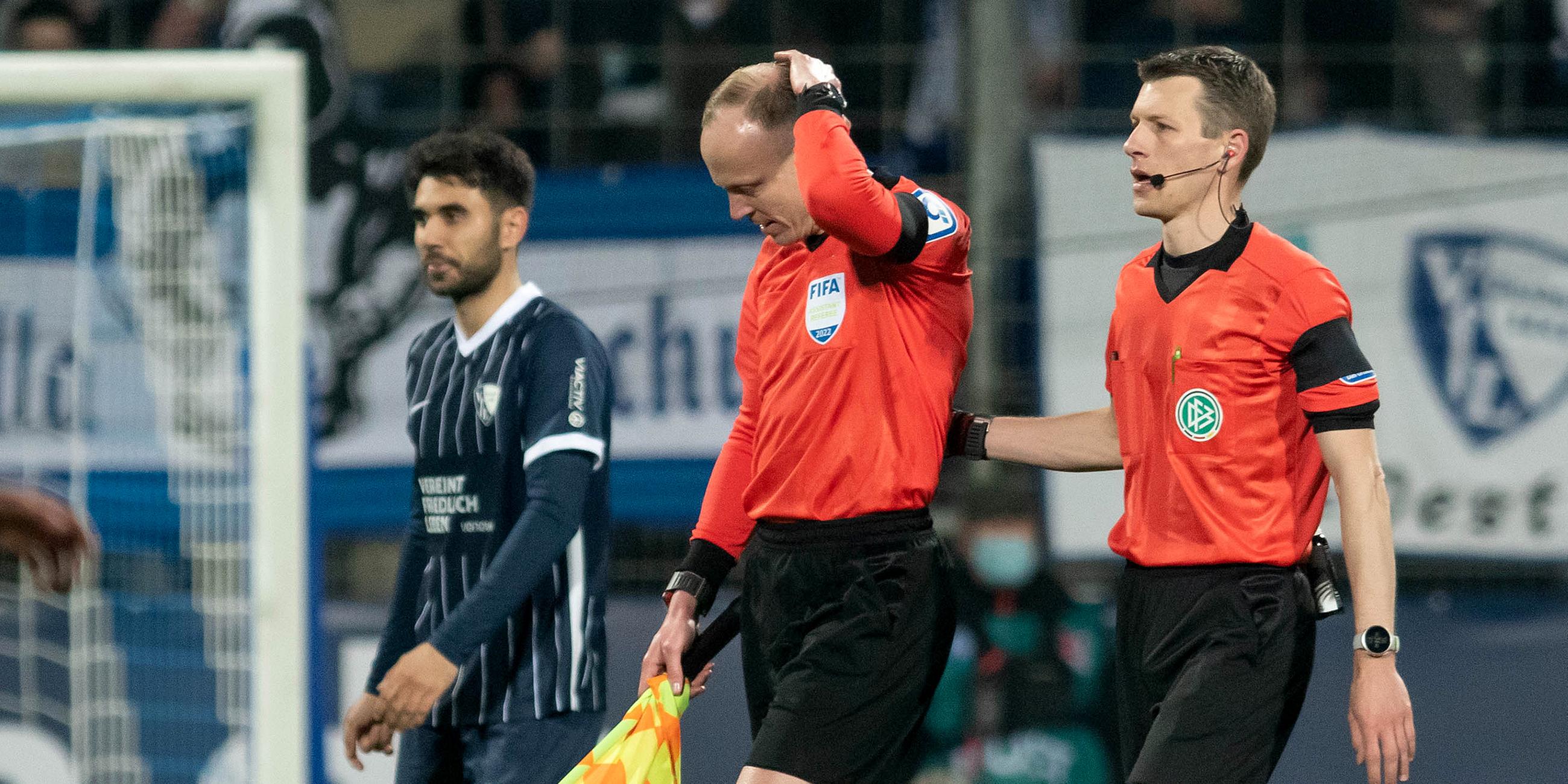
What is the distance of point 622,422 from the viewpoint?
A: 247 inches

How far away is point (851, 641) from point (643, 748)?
1.48 ft

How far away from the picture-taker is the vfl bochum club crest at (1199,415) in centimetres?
297

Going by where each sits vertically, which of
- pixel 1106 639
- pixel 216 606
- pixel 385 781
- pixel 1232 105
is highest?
pixel 1232 105

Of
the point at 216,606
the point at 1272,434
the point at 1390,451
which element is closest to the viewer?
the point at 1272,434

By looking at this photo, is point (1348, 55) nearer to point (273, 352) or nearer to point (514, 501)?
point (514, 501)

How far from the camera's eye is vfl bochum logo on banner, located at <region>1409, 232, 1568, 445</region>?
6203mm

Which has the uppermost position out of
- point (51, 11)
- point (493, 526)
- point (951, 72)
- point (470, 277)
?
point (51, 11)

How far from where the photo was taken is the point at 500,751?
3484 millimetres

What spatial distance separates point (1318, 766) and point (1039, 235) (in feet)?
6.92

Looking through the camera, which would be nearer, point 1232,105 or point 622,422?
point 1232,105

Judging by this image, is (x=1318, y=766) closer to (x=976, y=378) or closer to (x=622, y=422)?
(x=976, y=378)

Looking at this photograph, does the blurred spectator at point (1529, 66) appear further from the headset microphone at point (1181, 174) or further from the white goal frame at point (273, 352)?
the white goal frame at point (273, 352)

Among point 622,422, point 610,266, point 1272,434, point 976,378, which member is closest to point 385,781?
point 622,422

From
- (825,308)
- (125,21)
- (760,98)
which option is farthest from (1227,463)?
(125,21)
